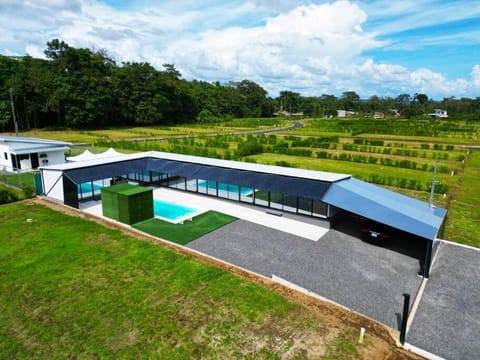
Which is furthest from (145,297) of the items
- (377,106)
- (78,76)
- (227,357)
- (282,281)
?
(377,106)

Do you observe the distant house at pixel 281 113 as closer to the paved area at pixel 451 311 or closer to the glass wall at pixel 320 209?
the glass wall at pixel 320 209

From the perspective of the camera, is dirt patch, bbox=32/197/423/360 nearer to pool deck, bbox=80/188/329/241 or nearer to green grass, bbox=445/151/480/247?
pool deck, bbox=80/188/329/241

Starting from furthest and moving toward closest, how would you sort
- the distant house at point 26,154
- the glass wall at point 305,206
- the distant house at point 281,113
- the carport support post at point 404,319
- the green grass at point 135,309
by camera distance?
the distant house at point 281,113 < the distant house at point 26,154 < the glass wall at point 305,206 < the carport support post at point 404,319 < the green grass at point 135,309

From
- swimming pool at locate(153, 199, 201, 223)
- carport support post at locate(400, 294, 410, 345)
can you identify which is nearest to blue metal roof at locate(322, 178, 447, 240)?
carport support post at locate(400, 294, 410, 345)

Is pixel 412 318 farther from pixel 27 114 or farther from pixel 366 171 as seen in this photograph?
pixel 27 114

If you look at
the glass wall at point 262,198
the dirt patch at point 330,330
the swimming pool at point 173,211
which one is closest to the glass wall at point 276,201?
the glass wall at point 262,198
